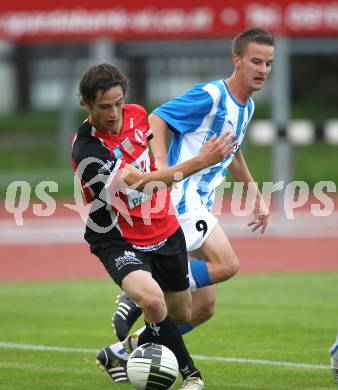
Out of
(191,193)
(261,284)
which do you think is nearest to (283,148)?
(261,284)

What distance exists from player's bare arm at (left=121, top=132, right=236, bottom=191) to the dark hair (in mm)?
489

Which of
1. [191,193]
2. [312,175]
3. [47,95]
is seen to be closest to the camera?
[191,193]

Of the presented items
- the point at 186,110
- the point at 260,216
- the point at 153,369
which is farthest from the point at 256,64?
the point at 153,369

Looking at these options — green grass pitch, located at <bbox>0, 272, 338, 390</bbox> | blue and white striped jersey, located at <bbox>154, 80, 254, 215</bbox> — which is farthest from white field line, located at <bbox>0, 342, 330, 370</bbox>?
blue and white striped jersey, located at <bbox>154, 80, 254, 215</bbox>

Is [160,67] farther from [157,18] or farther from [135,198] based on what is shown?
[135,198]

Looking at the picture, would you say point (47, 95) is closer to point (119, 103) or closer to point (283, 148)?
point (283, 148)

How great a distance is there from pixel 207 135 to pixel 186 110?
10.5 inches

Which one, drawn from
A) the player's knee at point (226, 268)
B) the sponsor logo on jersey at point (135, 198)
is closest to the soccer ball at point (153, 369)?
the sponsor logo on jersey at point (135, 198)

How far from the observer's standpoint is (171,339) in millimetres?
6641

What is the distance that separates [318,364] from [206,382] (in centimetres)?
103

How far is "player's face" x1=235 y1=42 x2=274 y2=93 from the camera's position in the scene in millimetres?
7723

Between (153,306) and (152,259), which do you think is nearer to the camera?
(153,306)

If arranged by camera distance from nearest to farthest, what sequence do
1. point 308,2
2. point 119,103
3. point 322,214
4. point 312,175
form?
point 119,103, point 308,2, point 322,214, point 312,175

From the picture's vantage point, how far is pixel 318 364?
784 centimetres
